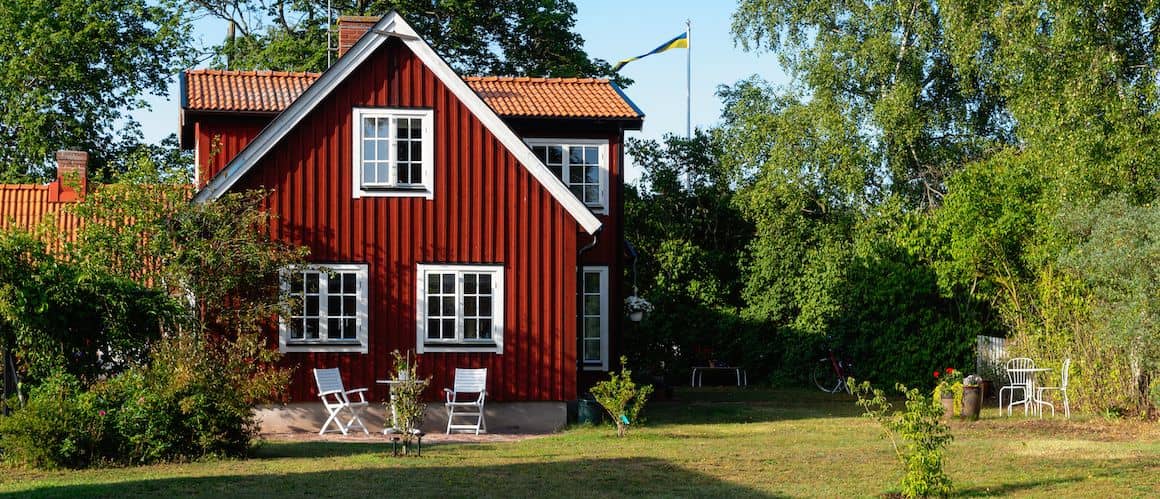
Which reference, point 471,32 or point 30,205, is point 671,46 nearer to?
point 471,32

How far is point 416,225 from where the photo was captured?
19500 millimetres

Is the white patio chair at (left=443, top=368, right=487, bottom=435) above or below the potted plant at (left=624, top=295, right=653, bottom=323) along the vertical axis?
below

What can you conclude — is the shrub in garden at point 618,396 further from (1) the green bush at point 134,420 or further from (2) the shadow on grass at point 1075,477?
(2) the shadow on grass at point 1075,477

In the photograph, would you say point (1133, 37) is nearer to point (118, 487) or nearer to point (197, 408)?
point (197, 408)

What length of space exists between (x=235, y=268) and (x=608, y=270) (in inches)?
268

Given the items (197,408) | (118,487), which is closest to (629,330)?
(197,408)

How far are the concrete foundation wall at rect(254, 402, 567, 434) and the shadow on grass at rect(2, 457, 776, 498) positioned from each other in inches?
186

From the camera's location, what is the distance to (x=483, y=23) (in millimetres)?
33031

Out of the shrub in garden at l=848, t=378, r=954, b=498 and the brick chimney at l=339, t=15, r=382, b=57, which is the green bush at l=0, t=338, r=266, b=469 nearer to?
the shrub in garden at l=848, t=378, r=954, b=498

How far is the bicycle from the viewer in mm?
28891

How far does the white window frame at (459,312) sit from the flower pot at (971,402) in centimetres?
701

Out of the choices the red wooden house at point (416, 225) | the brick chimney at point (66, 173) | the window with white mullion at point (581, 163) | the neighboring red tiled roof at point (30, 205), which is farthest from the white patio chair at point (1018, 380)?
the neighboring red tiled roof at point (30, 205)

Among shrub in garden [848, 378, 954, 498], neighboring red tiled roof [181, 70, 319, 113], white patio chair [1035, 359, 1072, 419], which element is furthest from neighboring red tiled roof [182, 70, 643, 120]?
shrub in garden [848, 378, 954, 498]

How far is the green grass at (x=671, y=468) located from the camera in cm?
1230
